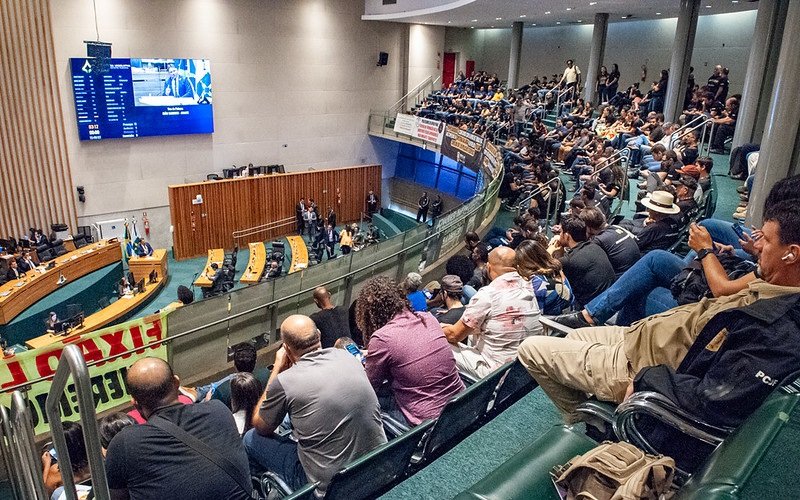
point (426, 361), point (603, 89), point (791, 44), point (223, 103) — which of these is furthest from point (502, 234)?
point (223, 103)

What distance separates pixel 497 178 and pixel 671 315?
26.9 ft

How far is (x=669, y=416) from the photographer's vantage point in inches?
64.7

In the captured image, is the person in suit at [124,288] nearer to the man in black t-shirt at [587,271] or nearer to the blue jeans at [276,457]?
the blue jeans at [276,457]

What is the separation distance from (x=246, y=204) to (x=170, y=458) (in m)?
16.7

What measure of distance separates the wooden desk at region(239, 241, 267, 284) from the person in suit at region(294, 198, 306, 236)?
3252 mm

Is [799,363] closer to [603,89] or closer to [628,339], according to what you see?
[628,339]

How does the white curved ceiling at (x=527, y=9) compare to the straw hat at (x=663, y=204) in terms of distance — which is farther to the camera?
the white curved ceiling at (x=527, y=9)

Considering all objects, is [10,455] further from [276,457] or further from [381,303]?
[381,303]

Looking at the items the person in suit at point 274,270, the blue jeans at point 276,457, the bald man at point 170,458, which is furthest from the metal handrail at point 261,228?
the bald man at point 170,458

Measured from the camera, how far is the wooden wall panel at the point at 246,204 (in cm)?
1680

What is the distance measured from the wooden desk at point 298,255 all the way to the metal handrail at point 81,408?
12207 mm

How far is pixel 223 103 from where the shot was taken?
17.6m

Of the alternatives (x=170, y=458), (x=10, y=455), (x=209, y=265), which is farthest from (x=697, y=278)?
(x=209, y=265)

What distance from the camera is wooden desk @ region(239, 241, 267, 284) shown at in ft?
43.4
